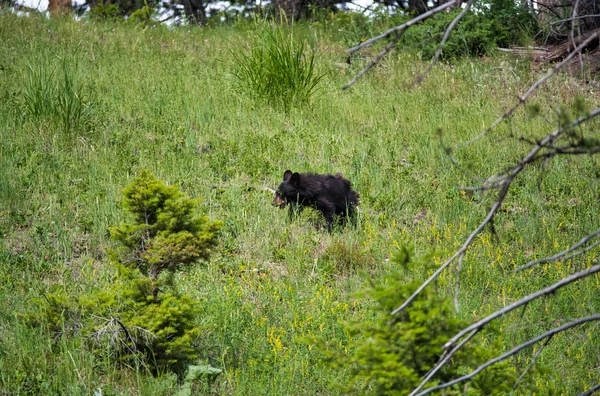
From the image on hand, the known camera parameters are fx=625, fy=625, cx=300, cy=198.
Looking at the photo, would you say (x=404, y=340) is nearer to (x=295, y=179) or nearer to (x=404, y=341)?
(x=404, y=341)

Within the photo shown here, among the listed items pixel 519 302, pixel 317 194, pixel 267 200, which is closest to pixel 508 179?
pixel 519 302

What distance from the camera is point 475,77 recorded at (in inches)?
480

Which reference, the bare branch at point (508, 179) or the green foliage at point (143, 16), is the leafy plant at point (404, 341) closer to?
the bare branch at point (508, 179)

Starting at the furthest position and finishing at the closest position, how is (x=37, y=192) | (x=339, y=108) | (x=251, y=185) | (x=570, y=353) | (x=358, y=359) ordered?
1. (x=339, y=108)
2. (x=251, y=185)
3. (x=37, y=192)
4. (x=570, y=353)
5. (x=358, y=359)

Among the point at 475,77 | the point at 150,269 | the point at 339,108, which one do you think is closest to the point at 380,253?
the point at 150,269

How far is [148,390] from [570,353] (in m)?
3.27

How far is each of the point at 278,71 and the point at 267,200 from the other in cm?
319

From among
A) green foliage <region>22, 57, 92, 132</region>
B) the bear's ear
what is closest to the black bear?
the bear's ear

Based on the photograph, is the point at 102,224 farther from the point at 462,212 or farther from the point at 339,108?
the point at 339,108

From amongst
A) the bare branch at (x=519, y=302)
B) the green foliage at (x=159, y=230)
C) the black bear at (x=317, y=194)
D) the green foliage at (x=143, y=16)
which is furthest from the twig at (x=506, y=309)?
the green foliage at (x=143, y=16)

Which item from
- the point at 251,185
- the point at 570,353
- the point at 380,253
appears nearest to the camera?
the point at 570,353

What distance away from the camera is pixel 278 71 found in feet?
34.1

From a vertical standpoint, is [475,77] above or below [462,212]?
above

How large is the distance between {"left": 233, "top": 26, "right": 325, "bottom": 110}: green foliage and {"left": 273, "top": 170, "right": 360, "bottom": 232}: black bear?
3.22 metres
